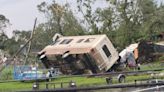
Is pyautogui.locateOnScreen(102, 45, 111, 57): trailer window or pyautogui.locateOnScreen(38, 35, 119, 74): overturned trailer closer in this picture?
pyautogui.locateOnScreen(38, 35, 119, 74): overturned trailer

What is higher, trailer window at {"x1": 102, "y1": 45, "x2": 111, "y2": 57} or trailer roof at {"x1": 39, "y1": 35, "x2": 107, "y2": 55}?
trailer roof at {"x1": 39, "y1": 35, "x2": 107, "y2": 55}

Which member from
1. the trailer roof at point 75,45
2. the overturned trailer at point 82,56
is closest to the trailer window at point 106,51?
the overturned trailer at point 82,56

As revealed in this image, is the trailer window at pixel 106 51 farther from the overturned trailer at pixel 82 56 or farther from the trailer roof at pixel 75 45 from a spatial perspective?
the trailer roof at pixel 75 45

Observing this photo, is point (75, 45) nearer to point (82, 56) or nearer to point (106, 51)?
point (82, 56)

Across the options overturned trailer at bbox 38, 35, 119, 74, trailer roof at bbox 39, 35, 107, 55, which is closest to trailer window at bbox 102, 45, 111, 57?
overturned trailer at bbox 38, 35, 119, 74

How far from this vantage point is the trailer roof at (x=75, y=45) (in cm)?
2247

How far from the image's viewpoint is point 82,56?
22.5m

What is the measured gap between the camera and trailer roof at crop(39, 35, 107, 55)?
22.5m

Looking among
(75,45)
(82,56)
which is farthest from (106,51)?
(75,45)

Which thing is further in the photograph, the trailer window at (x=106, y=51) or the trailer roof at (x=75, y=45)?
the trailer window at (x=106, y=51)

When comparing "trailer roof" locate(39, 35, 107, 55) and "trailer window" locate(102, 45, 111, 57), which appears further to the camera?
"trailer window" locate(102, 45, 111, 57)

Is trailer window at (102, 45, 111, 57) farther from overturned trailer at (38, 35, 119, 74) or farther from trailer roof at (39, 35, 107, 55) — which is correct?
trailer roof at (39, 35, 107, 55)

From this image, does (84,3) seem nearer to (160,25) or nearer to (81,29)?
(81,29)

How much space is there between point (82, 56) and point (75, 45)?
887 millimetres
